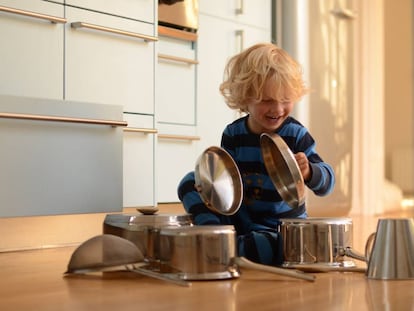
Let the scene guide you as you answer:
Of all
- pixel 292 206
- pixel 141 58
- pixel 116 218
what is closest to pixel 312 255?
pixel 292 206

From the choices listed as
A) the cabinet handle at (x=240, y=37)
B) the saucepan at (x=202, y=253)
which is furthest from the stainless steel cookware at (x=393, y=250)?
the cabinet handle at (x=240, y=37)

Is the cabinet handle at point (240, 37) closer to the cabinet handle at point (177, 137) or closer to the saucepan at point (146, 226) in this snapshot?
the cabinet handle at point (177, 137)

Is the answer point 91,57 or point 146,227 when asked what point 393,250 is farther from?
point 91,57

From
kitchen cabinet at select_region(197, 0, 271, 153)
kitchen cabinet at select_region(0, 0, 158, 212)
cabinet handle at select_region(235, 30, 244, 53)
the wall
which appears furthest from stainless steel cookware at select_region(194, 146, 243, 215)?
the wall

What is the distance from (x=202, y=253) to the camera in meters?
1.55

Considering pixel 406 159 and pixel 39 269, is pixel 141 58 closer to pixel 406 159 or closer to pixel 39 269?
pixel 39 269

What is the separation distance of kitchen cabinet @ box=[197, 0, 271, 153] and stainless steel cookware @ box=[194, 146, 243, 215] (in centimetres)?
118

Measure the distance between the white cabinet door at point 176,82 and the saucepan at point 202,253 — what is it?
1.29 m

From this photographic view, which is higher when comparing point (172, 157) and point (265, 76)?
point (265, 76)

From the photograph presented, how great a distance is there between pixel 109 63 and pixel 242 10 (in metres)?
0.96

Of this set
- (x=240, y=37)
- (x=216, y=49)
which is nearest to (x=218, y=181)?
(x=216, y=49)

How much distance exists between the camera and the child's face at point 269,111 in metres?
2.00

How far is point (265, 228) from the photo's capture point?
6.66 feet

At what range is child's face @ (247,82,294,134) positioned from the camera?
6.56ft
